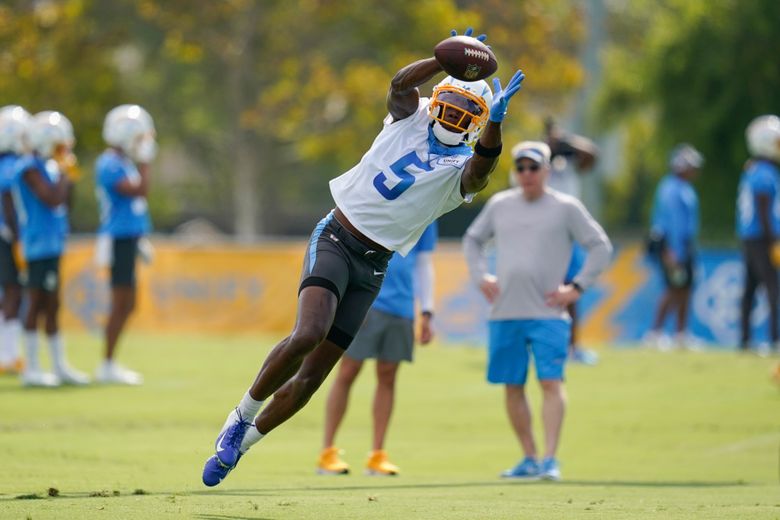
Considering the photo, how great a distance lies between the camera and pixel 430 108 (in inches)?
349

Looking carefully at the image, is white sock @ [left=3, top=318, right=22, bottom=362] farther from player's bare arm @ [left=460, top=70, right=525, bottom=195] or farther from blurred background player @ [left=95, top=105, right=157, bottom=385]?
player's bare arm @ [left=460, top=70, right=525, bottom=195]

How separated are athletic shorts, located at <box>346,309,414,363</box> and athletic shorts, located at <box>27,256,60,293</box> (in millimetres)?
6156

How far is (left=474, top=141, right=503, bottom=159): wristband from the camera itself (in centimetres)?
841

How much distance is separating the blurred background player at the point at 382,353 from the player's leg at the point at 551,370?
2.76 feet

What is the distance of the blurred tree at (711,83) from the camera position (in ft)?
86.9

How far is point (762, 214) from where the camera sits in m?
19.6

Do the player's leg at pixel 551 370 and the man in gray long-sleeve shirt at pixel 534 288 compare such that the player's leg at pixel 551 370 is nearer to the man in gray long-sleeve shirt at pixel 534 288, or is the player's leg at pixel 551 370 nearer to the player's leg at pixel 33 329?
the man in gray long-sleeve shirt at pixel 534 288

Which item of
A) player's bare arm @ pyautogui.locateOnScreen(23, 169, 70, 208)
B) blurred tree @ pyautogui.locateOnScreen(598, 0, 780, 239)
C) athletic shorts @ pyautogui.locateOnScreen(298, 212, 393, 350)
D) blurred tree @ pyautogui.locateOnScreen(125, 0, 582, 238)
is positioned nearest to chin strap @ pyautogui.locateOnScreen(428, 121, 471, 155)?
athletic shorts @ pyautogui.locateOnScreen(298, 212, 393, 350)

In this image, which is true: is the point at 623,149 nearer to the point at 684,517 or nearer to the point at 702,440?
the point at 702,440

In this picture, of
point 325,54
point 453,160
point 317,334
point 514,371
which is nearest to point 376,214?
point 453,160

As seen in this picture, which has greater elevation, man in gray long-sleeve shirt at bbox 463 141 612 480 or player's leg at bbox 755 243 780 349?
player's leg at bbox 755 243 780 349

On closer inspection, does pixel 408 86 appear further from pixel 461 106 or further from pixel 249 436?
pixel 249 436

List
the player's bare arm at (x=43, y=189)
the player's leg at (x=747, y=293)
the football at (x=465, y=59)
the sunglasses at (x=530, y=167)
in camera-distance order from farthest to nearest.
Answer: the player's leg at (x=747, y=293) → the player's bare arm at (x=43, y=189) → the sunglasses at (x=530, y=167) → the football at (x=465, y=59)

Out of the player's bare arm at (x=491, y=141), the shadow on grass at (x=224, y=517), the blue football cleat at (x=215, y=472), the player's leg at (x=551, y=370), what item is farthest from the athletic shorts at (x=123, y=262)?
the shadow on grass at (x=224, y=517)
